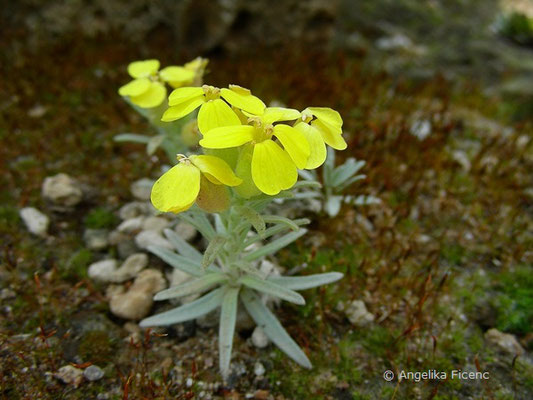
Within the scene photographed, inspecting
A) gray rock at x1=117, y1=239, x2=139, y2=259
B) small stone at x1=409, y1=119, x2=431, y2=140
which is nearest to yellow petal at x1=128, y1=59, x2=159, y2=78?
gray rock at x1=117, y1=239, x2=139, y2=259

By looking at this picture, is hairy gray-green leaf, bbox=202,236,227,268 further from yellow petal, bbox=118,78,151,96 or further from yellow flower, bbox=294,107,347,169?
yellow petal, bbox=118,78,151,96

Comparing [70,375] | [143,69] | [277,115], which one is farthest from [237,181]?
[70,375]

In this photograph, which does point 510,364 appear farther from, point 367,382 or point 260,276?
point 260,276

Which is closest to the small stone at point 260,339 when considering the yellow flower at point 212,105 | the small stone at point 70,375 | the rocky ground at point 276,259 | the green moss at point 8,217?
the rocky ground at point 276,259

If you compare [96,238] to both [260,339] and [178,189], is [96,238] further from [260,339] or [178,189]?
[178,189]

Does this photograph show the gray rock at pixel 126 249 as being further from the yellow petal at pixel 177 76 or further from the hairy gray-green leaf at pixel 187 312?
the yellow petal at pixel 177 76

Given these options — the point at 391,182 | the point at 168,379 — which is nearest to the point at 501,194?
the point at 391,182
